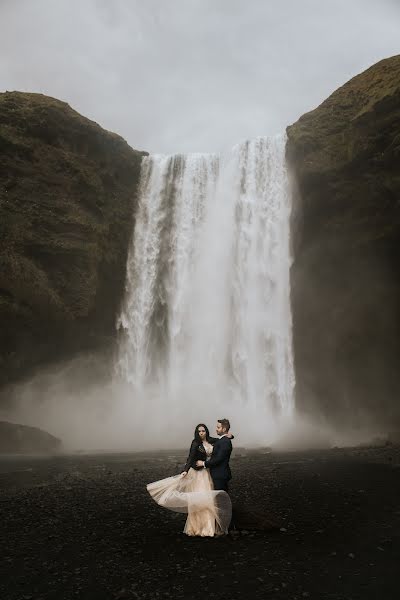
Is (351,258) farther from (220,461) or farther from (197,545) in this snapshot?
(197,545)

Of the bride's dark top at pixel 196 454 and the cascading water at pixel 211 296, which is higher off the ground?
the cascading water at pixel 211 296

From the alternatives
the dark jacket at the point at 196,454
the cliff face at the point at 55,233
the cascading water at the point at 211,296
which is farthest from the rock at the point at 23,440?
the dark jacket at the point at 196,454

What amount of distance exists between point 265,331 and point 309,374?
4.19m

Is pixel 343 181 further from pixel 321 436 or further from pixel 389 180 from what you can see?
pixel 321 436

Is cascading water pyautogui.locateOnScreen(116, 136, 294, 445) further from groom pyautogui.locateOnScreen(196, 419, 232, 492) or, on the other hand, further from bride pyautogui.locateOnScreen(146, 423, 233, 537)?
groom pyautogui.locateOnScreen(196, 419, 232, 492)

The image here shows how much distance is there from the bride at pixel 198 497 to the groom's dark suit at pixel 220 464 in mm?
130

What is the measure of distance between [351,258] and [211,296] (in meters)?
10.4

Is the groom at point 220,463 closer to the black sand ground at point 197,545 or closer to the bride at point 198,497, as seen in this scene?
the bride at point 198,497

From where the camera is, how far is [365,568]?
21.8ft

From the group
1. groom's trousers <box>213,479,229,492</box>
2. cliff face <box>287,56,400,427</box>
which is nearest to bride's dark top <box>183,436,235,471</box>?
groom's trousers <box>213,479,229,492</box>

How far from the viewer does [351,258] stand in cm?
3036

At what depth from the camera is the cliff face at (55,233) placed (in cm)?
3056

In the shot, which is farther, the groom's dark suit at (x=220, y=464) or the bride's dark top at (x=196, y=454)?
the bride's dark top at (x=196, y=454)

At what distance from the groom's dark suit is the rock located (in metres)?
19.3
